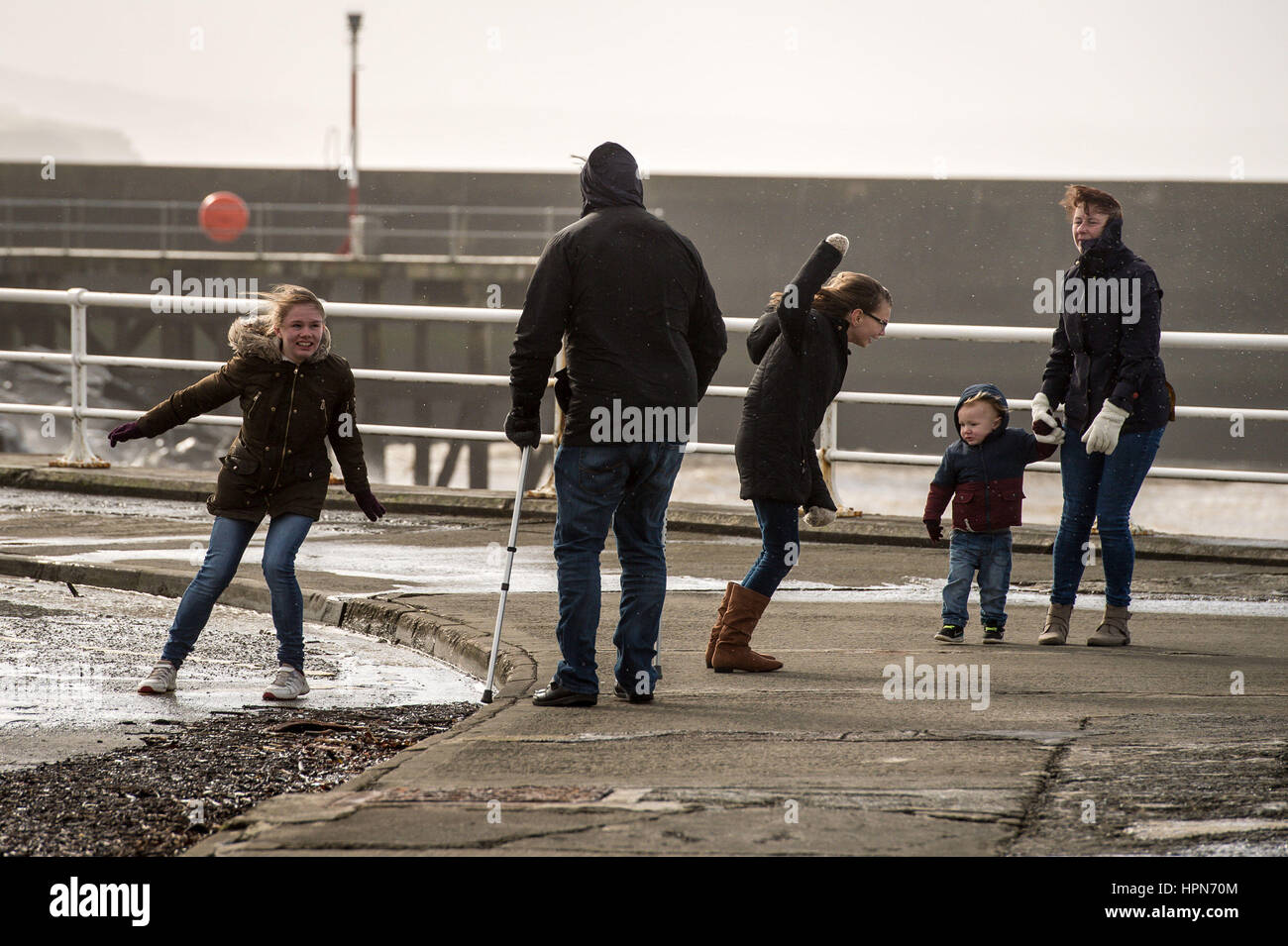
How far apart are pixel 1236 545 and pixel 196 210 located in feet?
117

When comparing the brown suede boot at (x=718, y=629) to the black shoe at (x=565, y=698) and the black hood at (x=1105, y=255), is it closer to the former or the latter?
the black shoe at (x=565, y=698)

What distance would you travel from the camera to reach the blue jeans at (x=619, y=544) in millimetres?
4875

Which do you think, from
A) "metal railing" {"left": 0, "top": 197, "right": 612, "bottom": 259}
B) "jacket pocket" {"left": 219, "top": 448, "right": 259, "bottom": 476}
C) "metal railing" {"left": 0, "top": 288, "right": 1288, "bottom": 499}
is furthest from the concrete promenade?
"metal railing" {"left": 0, "top": 197, "right": 612, "bottom": 259}

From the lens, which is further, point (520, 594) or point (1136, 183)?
point (1136, 183)

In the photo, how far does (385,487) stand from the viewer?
35.9ft

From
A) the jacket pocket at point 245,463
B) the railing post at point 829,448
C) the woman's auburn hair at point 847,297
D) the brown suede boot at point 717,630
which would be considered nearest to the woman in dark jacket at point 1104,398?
the woman's auburn hair at point 847,297

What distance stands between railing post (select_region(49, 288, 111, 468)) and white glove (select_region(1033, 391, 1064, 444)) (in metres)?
7.43

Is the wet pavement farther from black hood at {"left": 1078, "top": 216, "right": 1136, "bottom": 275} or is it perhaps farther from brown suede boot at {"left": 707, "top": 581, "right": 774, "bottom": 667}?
black hood at {"left": 1078, "top": 216, "right": 1136, "bottom": 275}

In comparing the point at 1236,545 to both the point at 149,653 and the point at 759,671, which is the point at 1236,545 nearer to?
the point at 759,671

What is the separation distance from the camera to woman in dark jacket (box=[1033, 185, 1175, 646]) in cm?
602

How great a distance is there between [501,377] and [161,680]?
4463 millimetres

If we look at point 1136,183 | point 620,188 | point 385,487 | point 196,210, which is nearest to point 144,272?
point 196,210

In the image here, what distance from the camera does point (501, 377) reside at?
9680mm

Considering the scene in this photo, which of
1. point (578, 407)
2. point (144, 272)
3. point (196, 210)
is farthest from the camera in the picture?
point (196, 210)
